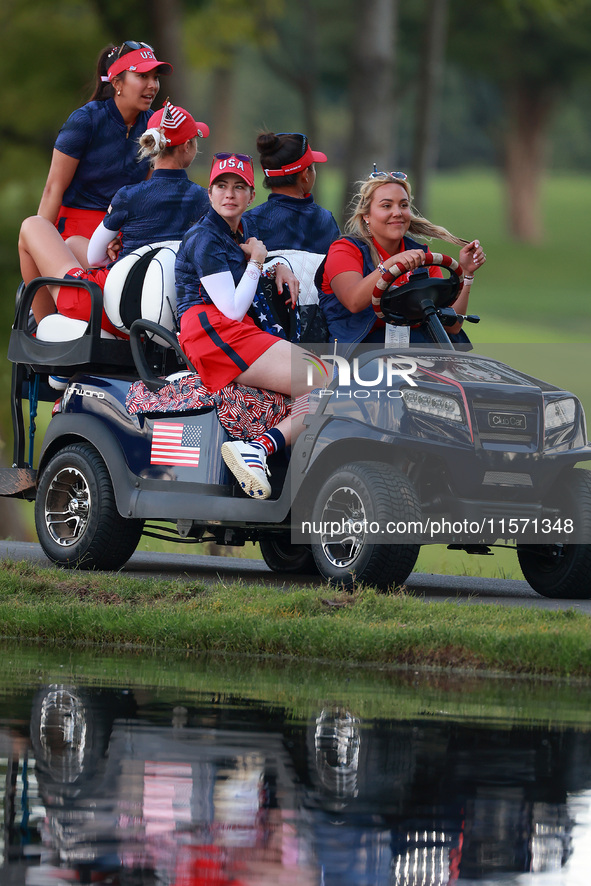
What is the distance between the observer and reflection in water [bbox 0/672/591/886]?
3766 millimetres

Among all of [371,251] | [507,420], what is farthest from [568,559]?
[371,251]

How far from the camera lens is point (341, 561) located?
8.05 meters

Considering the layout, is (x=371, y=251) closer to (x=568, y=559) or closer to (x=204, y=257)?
(x=204, y=257)

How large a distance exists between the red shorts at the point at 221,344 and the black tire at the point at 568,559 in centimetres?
162

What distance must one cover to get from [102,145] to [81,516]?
2.17m

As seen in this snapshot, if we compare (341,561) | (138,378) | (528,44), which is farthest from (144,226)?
(528,44)

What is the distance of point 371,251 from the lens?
8664mm

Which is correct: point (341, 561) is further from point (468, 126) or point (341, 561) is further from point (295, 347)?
point (468, 126)

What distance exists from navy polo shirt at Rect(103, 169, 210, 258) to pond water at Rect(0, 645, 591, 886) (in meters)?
3.43

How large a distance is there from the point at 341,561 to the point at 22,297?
286cm

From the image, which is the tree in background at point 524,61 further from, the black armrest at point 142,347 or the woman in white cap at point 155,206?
the black armrest at point 142,347

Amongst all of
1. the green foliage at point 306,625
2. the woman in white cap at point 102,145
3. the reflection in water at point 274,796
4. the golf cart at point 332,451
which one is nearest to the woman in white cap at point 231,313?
the golf cart at point 332,451

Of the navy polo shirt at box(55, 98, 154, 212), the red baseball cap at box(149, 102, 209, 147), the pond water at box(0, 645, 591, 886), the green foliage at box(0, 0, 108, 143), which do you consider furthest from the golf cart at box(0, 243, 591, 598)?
the green foliage at box(0, 0, 108, 143)

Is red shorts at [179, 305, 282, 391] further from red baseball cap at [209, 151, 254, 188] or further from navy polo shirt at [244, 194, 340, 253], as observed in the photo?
navy polo shirt at [244, 194, 340, 253]
